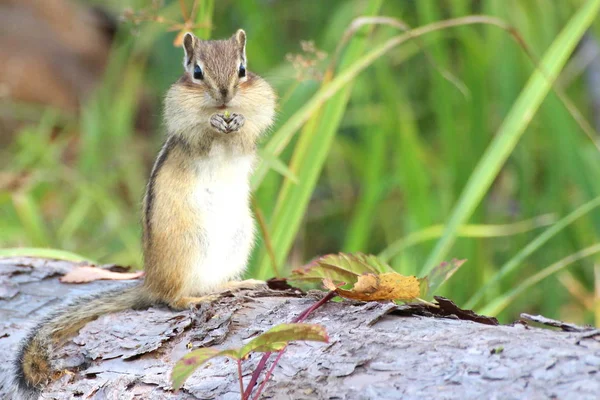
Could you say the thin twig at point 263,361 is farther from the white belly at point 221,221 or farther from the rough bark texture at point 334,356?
the white belly at point 221,221

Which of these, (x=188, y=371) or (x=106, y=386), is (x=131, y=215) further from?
(x=188, y=371)

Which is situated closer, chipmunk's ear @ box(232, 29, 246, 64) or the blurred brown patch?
chipmunk's ear @ box(232, 29, 246, 64)

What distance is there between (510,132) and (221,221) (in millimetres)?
873

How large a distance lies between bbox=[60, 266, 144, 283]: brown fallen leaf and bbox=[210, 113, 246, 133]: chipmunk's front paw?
0.48 m

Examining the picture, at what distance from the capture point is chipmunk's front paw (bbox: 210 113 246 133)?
6.77 feet

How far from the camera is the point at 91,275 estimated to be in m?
2.16

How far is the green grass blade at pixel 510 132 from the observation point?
87.1 inches

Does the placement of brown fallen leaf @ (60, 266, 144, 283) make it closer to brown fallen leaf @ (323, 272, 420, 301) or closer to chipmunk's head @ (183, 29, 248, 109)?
chipmunk's head @ (183, 29, 248, 109)

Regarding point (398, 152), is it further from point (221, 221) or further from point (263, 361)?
point (263, 361)

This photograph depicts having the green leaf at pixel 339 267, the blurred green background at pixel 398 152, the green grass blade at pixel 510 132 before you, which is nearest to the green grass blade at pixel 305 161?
the blurred green background at pixel 398 152

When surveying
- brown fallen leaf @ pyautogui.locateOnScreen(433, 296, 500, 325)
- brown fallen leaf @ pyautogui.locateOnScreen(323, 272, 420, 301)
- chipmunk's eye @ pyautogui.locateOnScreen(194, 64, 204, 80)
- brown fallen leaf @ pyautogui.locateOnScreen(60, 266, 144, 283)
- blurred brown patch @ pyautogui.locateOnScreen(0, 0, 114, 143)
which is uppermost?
blurred brown patch @ pyautogui.locateOnScreen(0, 0, 114, 143)

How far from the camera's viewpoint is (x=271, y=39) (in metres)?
4.33

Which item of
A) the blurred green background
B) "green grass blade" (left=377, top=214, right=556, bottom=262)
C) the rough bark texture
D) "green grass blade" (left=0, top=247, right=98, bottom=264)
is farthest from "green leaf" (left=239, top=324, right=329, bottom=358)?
"green grass blade" (left=377, top=214, right=556, bottom=262)

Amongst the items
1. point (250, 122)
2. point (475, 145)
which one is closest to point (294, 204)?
point (250, 122)
